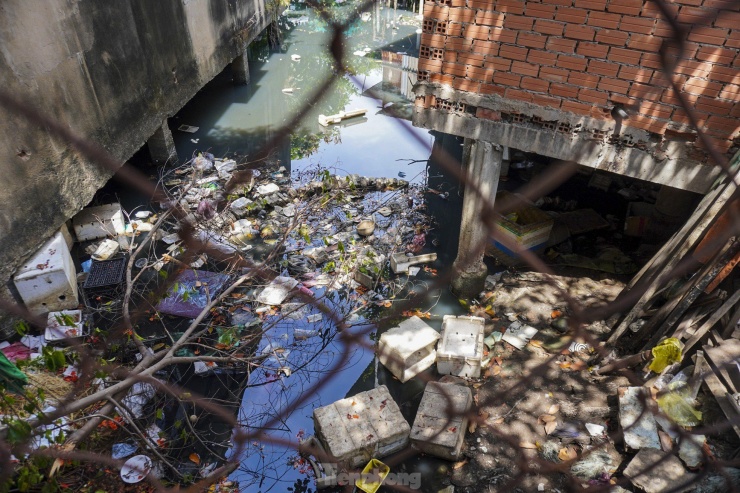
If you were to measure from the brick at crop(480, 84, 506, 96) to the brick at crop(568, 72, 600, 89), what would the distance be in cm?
50

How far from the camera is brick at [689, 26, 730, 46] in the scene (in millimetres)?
3049

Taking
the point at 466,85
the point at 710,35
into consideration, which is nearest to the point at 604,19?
the point at 710,35

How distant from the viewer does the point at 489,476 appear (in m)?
3.69

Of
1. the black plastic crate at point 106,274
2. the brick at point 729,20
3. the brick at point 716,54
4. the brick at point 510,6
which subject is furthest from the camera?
the black plastic crate at point 106,274

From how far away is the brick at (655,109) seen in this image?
349 centimetres

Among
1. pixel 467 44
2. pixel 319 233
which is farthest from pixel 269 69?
pixel 467 44

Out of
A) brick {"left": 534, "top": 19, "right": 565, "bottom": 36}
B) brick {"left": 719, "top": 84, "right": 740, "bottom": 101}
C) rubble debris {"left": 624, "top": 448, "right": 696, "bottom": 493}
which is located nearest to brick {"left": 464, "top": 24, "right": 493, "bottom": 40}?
brick {"left": 534, "top": 19, "right": 565, "bottom": 36}

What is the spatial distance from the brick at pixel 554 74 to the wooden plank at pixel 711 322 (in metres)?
2.19

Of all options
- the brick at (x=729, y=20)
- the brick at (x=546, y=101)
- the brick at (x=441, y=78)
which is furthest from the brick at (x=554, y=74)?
the brick at (x=729, y=20)

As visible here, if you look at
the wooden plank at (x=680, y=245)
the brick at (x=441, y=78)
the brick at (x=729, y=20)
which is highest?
the brick at (x=729, y=20)

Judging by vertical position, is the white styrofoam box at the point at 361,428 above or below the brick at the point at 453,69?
below

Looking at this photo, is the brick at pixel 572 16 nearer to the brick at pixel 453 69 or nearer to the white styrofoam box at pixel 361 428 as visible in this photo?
the brick at pixel 453 69

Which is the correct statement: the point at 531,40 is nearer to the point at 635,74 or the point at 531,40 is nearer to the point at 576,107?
the point at 576,107

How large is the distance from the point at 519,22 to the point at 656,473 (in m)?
3.36
